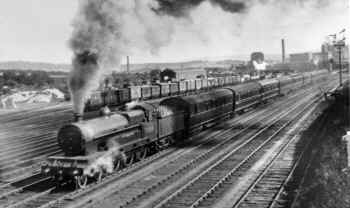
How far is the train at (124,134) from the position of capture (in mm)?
15250

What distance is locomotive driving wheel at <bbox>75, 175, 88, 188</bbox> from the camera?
1517 cm

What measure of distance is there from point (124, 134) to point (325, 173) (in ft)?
26.9

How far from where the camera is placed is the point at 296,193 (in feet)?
44.8

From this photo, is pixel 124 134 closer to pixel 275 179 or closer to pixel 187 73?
pixel 275 179

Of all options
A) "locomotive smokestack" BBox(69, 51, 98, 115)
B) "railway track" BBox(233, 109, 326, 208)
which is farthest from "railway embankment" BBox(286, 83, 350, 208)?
"locomotive smokestack" BBox(69, 51, 98, 115)

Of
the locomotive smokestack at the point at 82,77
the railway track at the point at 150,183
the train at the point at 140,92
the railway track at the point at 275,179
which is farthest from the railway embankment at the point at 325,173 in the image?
the train at the point at 140,92

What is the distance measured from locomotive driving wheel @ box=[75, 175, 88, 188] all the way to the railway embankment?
7439 millimetres

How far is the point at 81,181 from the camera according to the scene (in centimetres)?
1569

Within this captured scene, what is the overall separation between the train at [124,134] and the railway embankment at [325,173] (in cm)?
699

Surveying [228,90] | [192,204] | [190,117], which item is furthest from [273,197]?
[228,90]

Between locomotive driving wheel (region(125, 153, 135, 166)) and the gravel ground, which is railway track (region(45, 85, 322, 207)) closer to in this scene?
locomotive driving wheel (region(125, 153, 135, 166))

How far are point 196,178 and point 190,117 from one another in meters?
9.11

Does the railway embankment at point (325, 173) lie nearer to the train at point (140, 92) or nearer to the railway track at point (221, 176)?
the railway track at point (221, 176)

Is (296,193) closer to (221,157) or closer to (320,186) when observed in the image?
(320,186)
